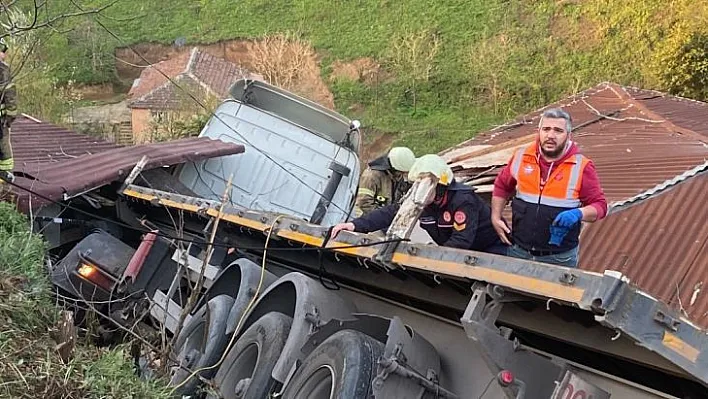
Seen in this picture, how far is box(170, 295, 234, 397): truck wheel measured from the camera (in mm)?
4559

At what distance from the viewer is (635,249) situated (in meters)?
5.45

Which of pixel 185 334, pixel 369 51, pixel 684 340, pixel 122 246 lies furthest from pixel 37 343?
pixel 369 51

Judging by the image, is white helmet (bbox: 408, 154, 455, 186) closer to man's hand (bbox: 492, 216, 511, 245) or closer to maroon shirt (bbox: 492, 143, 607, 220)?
man's hand (bbox: 492, 216, 511, 245)

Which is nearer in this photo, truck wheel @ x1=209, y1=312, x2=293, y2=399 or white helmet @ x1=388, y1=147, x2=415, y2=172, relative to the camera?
truck wheel @ x1=209, y1=312, x2=293, y2=399

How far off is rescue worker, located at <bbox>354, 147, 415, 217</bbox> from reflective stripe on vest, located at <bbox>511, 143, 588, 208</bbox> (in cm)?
74

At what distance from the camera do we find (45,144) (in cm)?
978

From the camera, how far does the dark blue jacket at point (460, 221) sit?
407 centimetres

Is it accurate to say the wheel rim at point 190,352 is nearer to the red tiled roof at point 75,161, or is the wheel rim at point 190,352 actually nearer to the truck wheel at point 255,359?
the truck wheel at point 255,359

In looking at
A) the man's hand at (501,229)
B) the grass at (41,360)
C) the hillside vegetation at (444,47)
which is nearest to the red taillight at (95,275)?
the grass at (41,360)

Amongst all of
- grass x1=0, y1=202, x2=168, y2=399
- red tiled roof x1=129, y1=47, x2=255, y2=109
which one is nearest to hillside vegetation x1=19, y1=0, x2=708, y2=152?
red tiled roof x1=129, y1=47, x2=255, y2=109

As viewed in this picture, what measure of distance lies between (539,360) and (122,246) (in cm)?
433

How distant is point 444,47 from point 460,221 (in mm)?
26600

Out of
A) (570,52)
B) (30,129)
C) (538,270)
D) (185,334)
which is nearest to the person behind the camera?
(538,270)

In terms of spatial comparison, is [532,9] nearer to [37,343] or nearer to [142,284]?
[142,284]
